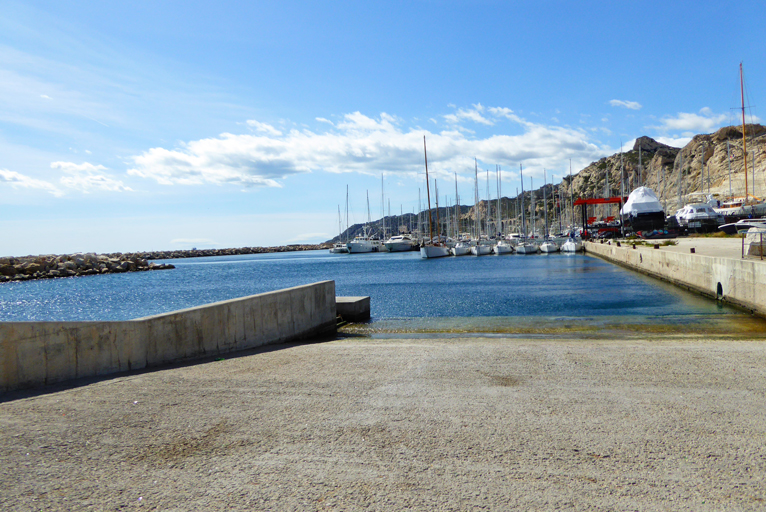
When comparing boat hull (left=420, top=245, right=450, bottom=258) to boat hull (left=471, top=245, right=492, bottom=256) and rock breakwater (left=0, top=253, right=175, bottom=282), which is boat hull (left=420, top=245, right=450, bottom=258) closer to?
boat hull (left=471, top=245, right=492, bottom=256)

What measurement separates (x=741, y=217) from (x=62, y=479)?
68.4m

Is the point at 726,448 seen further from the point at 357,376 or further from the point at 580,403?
the point at 357,376

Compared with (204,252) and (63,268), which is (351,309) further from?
(204,252)

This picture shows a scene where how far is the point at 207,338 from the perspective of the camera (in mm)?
9102

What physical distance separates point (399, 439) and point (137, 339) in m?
5.09

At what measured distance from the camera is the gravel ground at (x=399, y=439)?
3.67 meters

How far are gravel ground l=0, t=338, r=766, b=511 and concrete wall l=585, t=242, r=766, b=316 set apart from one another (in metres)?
10.2

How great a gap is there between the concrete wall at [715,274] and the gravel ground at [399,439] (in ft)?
33.4

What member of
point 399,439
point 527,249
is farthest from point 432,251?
point 399,439

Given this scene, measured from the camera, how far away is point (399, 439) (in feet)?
15.5

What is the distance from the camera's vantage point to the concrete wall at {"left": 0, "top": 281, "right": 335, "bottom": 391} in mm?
6473

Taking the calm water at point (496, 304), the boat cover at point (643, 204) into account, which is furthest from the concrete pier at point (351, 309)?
the boat cover at point (643, 204)

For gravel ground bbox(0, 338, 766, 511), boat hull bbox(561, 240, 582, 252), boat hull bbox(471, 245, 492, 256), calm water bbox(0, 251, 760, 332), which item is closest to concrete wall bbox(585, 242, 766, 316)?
calm water bbox(0, 251, 760, 332)

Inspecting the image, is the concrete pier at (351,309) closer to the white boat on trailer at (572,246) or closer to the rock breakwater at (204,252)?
the white boat on trailer at (572,246)
